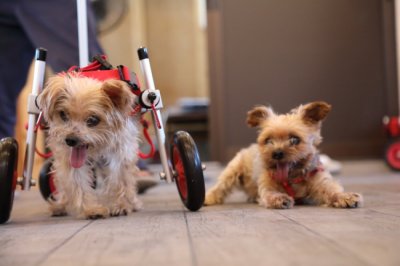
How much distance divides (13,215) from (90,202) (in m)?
0.47

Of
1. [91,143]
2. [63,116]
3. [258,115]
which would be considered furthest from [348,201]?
[63,116]

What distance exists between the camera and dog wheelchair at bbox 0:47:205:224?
1.81 m

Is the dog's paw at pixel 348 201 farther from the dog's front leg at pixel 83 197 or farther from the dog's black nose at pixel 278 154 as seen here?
the dog's front leg at pixel 83 197

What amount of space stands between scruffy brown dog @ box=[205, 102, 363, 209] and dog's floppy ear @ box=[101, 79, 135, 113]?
68 centimetres

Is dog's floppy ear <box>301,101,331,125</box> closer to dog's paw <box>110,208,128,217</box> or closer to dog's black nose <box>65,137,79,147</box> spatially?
dog's paw <box>110,208,128,217</box>

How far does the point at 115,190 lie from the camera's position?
1.98 metres

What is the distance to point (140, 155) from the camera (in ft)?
7.11

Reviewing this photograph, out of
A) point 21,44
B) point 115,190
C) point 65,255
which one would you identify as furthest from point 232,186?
point 21,44

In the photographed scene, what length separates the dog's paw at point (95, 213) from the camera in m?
1.85

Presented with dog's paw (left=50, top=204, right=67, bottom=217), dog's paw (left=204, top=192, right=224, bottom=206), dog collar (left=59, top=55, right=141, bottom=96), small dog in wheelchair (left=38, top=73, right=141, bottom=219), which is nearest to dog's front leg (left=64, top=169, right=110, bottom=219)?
small dog in wheelchair (left=38, top=73, right=141, bottom=219)

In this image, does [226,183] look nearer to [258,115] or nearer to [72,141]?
[258,115]

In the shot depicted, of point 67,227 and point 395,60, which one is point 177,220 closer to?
point 67,227

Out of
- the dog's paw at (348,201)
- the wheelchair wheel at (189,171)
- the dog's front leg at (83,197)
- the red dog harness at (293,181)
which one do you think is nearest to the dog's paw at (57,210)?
the dog's front leg at (83,197)

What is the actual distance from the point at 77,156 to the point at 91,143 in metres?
0.08
